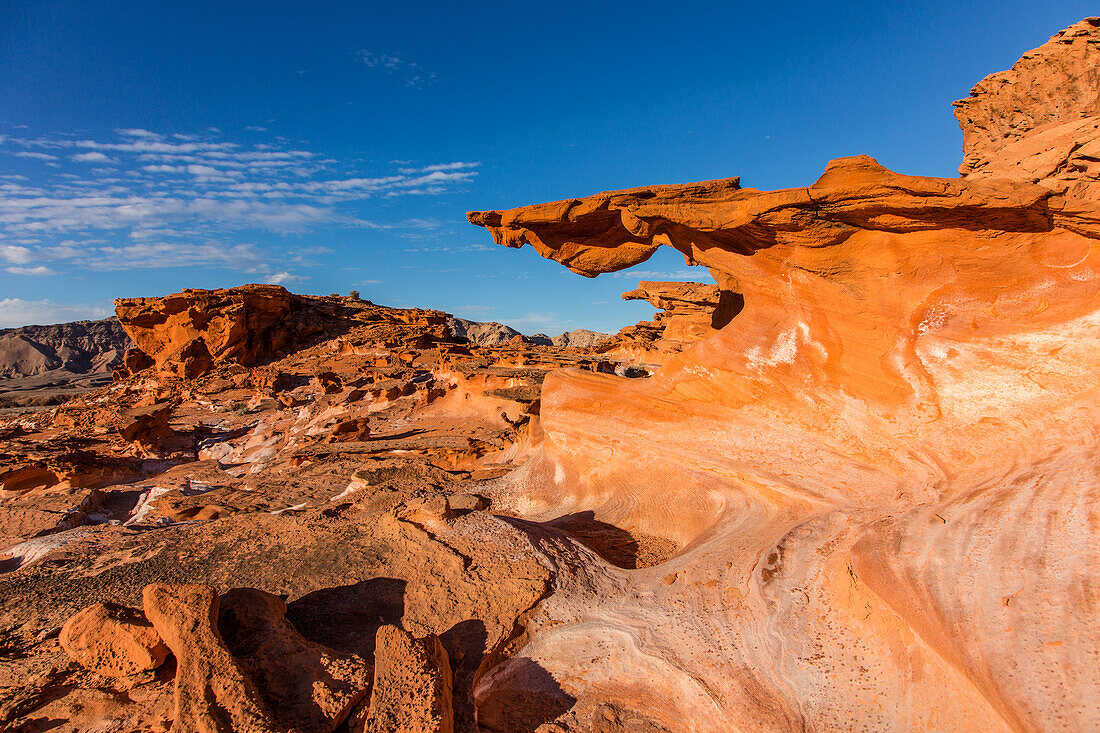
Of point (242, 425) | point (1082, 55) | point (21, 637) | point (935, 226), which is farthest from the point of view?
point (242, 425)

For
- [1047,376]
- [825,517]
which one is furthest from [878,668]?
[1047,376]

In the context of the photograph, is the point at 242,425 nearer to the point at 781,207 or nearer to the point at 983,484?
the point at 781,207

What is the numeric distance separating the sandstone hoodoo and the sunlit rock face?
0.07 feet

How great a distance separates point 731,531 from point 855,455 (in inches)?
57.9

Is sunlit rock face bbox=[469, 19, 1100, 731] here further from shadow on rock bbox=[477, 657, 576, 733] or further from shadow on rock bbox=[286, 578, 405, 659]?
shadow on rock bbox=[286, 578, 405, 659]

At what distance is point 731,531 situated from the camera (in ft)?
14.7

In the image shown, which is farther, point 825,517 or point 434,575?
point 825,517

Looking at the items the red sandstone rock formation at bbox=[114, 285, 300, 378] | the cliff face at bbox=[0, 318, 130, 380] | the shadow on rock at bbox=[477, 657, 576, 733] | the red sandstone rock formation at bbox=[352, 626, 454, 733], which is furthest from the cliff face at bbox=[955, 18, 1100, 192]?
the cliff face at bbox=[0, 318, 130, 380]

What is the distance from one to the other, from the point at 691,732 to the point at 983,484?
3.02 metres

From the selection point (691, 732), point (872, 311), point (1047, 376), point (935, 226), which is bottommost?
Result: point (691, 732)

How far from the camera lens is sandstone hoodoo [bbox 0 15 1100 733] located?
2.50m

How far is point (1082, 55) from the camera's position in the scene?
5.61 metres

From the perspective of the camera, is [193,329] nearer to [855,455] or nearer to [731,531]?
[731,531]

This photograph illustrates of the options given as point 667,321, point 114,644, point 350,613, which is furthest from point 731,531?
point 667,321
